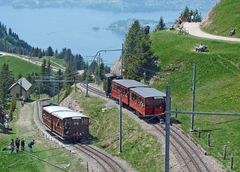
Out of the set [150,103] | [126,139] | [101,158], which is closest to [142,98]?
[150,103]

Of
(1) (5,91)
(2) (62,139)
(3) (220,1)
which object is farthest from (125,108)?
(1) (5,91)

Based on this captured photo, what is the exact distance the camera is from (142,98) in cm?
5781

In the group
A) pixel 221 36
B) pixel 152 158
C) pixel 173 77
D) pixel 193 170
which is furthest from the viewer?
pixel 221 36

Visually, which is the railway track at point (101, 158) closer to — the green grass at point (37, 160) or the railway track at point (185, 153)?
the green grass at point (37, 160)

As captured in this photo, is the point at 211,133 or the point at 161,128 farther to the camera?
the point at 161,128

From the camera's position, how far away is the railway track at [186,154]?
139ft

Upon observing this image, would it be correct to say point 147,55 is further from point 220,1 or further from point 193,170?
point 193,170

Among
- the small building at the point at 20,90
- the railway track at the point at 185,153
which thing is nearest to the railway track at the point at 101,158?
the railway track at the point at 185,153

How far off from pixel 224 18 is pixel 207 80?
79.8ft

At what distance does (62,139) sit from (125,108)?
982cm

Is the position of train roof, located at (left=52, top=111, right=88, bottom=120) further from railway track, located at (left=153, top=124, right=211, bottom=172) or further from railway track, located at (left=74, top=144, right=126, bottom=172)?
railway track, located at (left=153, top=124, right=211, bottom=172)

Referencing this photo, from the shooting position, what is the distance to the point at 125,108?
218 feet

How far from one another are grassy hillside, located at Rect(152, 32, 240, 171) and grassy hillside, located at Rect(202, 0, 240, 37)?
655cm

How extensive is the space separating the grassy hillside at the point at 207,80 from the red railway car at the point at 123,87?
5.68 metres
